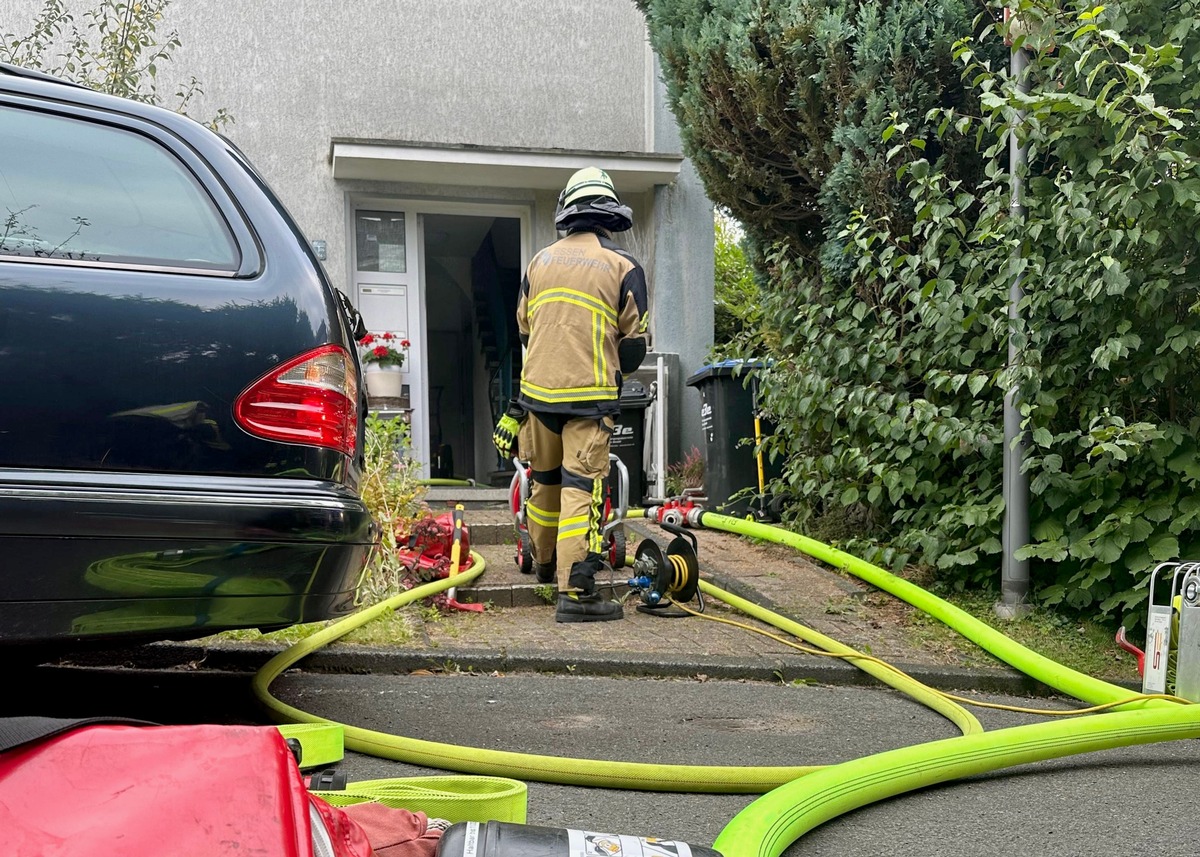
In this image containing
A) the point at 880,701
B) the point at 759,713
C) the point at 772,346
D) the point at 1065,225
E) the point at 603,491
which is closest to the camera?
the point at 759,713

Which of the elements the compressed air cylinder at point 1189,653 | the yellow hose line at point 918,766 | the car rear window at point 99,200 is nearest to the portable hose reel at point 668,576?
the compressed air cylinder at point 1189,653

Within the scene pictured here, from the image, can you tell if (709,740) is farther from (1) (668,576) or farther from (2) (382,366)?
(2) (382,366)

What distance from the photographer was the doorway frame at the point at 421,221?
922 centimetres

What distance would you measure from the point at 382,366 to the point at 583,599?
16.3ft

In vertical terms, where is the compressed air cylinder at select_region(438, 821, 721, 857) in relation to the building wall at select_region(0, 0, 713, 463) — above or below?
below

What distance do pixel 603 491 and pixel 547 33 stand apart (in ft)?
19.4

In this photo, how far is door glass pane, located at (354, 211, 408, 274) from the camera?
30.9 feet

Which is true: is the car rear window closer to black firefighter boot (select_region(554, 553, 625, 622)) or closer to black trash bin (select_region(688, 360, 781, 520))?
black firefighter boot (select_region(554, 553, 625, 622))

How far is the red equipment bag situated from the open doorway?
8836 millimetres

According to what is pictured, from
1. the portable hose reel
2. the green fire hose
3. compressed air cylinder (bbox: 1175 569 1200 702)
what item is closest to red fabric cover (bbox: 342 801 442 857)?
the green fire hose

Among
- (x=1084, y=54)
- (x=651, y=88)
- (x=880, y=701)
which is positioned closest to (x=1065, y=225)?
(x=1084, y=54)

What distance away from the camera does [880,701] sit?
146 inches

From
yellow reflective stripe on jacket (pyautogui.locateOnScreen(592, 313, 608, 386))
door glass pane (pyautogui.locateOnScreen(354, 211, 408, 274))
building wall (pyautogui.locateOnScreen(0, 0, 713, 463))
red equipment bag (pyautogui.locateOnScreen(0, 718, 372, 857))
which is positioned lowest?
red equipment bag (pyautogui.locateOnScreen(0, 718, 372, 857))

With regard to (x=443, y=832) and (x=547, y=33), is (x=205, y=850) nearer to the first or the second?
(x=443, y=832)
